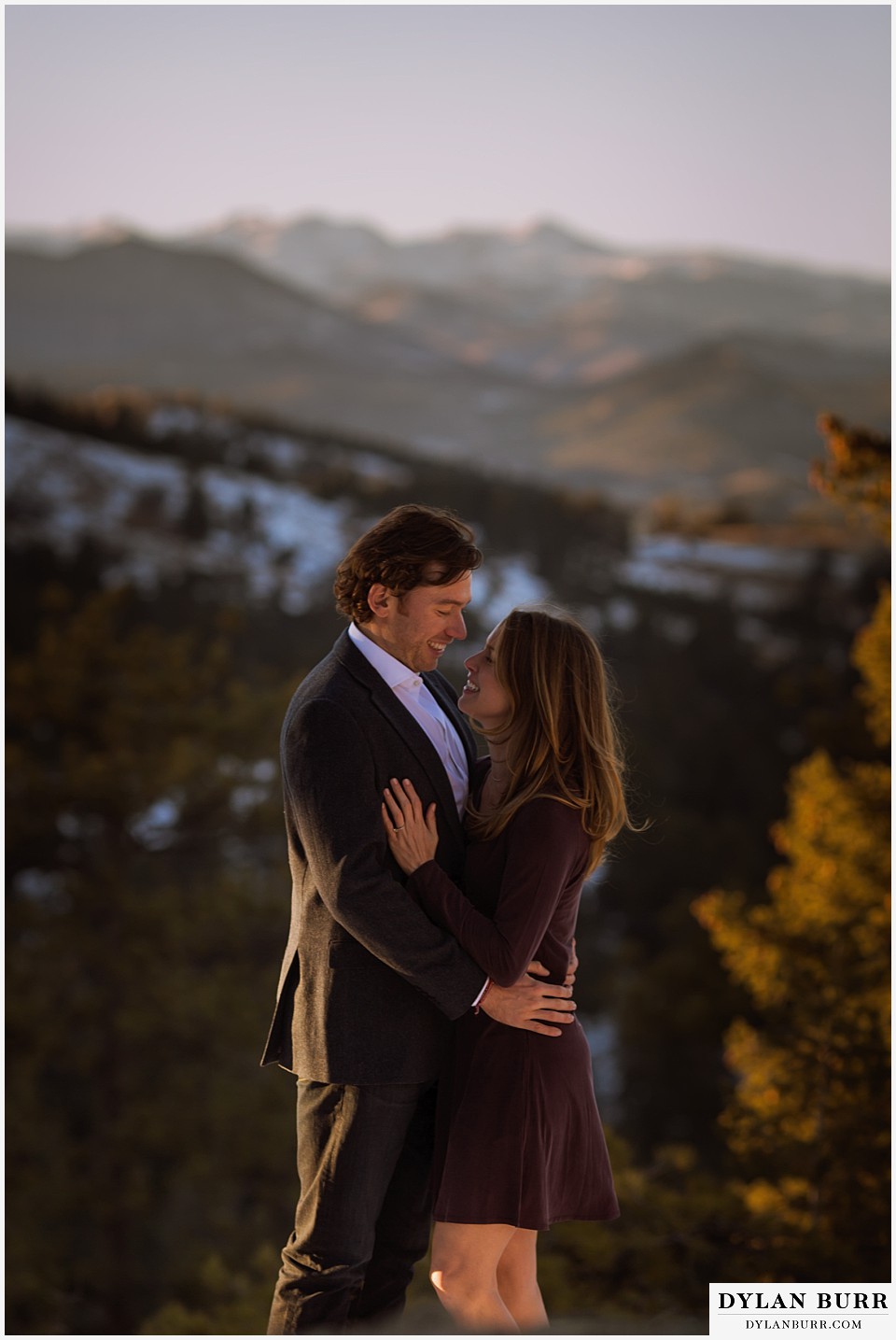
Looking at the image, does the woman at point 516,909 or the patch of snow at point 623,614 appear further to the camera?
the patch of snow at point 623,614

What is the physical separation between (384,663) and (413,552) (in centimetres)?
17

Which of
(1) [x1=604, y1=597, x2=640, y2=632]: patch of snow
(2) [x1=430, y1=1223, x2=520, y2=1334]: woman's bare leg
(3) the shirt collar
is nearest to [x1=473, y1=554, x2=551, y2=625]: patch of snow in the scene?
(1) [x1=604, y1=597, x2=640, y2=632]: patch of snow

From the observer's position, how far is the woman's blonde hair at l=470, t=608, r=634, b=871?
1.79 m

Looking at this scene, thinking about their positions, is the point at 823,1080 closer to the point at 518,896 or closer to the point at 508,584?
the point at 518,896

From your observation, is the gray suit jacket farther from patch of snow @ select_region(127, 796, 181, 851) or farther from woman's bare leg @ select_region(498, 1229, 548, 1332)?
patch of snow @ select_region(127, 796, 181, 851)

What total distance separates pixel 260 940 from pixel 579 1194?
7.57 metres

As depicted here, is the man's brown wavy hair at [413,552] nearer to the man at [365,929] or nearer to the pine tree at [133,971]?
the man at [365,929]

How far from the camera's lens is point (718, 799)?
13.8m

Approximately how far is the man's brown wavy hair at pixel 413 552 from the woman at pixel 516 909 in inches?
4.6

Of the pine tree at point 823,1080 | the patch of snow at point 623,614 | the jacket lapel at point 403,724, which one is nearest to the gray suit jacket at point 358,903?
the jacket lapel at point 403,724

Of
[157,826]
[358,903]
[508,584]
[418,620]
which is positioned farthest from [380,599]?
[508,584]

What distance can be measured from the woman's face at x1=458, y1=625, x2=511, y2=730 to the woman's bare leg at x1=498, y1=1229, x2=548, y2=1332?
780mm

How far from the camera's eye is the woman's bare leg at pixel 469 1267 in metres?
1.80

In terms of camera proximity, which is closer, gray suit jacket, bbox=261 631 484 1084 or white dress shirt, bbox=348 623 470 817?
gray suit jacket, bbox=261 631 484 1084
